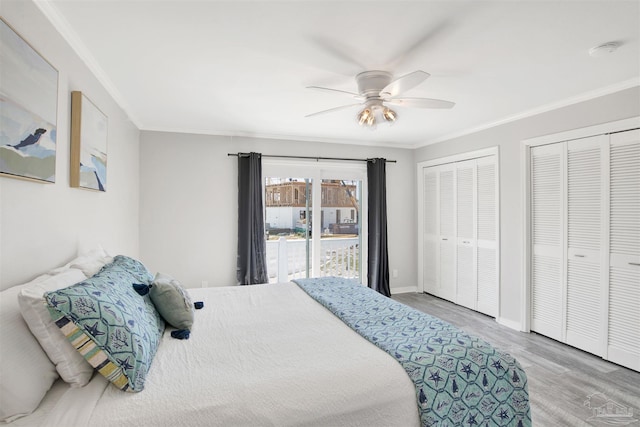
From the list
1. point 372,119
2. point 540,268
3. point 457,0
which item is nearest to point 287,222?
point 372,119

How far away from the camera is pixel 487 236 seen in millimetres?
4223

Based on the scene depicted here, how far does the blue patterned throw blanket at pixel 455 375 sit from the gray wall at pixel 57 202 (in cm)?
177

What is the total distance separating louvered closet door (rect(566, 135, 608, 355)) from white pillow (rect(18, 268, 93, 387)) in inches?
158

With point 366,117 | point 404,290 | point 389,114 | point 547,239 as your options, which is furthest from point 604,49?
point 404,290

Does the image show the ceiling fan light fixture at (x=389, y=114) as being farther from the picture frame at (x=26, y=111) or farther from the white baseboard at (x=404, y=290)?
the white baseboard at (x=404, y=290)

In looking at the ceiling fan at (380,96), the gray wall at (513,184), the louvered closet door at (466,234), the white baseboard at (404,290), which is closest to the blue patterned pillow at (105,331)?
the ceiling fan at (380,96)

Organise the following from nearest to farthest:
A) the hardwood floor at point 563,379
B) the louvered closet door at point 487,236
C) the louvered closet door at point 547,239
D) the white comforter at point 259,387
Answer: the white comforter at point 259,387, the hardwood floor at point 563,379, the louvered closet door at point 547,239, the louvered closet door at point 487,236

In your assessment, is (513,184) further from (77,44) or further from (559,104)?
(77,44)

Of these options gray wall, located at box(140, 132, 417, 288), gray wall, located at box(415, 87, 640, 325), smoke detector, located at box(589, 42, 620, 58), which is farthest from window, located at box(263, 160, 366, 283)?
smoke detector, located at box(589, 42, 620, 58)

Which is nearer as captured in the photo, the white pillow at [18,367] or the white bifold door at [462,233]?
the white pillow at [18,367]

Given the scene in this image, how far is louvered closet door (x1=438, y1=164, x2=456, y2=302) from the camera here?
15.7 feet

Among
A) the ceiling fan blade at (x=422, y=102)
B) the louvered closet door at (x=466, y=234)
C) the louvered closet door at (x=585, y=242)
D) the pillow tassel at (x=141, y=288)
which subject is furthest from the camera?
the louvered closet door at (x=466, y=234)

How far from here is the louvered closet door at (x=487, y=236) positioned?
4.10 m

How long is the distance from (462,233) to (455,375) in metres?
3.46
